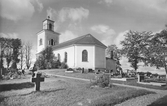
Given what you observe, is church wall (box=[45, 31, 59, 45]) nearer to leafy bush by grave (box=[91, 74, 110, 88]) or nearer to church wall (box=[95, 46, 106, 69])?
church wall (box=[95, 46, 106, 69])

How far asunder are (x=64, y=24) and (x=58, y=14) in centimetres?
63

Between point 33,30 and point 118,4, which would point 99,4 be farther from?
point 33,30

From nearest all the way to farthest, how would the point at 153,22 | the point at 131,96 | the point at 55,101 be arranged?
the point at 55,101 < the point at 131,96 < the point at 153,22

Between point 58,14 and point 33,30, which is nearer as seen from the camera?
point 33,30

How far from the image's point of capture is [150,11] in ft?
23.8

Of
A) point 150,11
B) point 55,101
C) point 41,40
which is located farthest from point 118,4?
point 41,40

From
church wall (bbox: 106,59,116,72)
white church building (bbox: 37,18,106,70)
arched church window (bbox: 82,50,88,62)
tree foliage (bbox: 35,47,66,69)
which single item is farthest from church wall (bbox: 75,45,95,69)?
church wall (bbox: 106,59,116,72)

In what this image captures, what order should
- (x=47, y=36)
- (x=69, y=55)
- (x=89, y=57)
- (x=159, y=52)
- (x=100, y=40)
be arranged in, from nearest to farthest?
1. (x=100, y=40)
2. (x=159, y=52)
3. (x=89, y=57)
4. (x=69, y=55)
5. (x=47, y=36)

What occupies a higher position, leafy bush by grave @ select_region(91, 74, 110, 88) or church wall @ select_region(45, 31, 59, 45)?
church wall @ select_region(45, 31, 59, 45)

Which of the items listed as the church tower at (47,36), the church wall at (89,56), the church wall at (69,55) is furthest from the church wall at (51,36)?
the church wall at (89,56)

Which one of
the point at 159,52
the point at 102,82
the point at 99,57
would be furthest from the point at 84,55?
the point at 102,82

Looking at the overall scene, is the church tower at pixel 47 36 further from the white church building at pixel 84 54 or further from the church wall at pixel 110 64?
the church wall at pixel 110 64

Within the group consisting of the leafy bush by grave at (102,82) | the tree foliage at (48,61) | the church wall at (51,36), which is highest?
the church wall at (51,36)

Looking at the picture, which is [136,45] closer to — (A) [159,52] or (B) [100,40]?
(A) [159,52]
